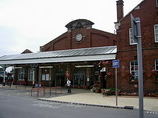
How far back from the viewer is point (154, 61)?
16344 mm

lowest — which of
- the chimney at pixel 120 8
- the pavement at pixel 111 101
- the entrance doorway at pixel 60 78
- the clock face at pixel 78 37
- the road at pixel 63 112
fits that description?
the pavement at pixel 111 101


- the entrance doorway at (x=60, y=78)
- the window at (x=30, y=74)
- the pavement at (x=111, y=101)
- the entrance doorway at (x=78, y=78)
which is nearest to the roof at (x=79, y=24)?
the entrance doorway at (x=78, y=78)

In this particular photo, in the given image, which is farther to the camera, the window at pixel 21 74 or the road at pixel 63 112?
the window at pixel 21 74

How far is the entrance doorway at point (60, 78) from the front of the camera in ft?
96.6

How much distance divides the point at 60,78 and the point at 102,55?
11.7m

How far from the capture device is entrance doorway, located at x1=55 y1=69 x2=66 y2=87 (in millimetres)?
29438

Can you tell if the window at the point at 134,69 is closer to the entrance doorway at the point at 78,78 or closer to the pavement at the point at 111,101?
the pavement at the point at 111,101

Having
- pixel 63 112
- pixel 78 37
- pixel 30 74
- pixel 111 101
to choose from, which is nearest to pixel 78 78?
pixel 78 37

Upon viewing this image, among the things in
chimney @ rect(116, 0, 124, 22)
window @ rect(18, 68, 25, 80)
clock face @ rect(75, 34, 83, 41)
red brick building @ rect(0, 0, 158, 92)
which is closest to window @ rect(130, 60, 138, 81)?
red brick building @ rect(0, 0, 158, 92)

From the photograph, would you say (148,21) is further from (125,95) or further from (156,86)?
(125,95)

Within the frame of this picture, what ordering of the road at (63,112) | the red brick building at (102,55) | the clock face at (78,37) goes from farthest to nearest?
1. the clock face at (78,37)
2. the red brick building at (102,55)
3. the road at (63,112)

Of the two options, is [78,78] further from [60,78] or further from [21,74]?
[21,74]

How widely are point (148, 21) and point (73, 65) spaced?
47.8 feet

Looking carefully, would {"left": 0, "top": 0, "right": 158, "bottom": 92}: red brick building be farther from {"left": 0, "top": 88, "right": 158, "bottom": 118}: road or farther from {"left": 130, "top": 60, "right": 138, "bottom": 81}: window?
{"left": 0, "top": 88, "right": 158, "bottom": 118}: road
